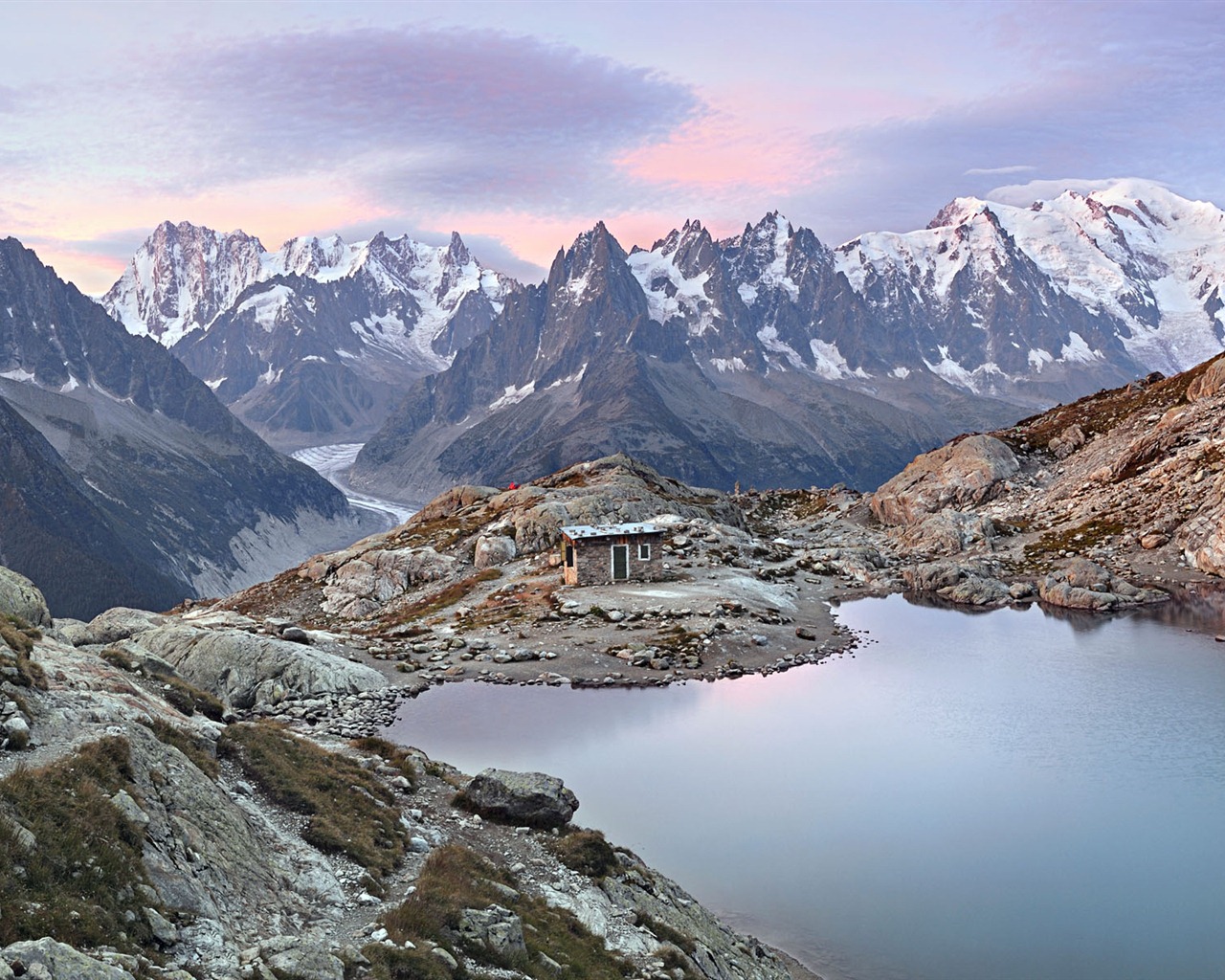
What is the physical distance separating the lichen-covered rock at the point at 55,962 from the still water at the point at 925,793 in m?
26.7

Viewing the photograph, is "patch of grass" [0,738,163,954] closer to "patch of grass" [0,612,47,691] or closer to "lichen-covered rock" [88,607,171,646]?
"patch of grass" [0,612,47,691]

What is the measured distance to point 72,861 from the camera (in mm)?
21719

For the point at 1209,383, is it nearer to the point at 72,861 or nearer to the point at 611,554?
the point at 611,554

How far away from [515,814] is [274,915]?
1459cm

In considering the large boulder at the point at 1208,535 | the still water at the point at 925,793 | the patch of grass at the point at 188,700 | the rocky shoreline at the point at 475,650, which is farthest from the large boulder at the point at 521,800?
the large boulder at the point at 1208,535

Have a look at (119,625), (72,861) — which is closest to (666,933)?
(72,861)

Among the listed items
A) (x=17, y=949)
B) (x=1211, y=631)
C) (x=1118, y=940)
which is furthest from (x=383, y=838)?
(x=1211, y=631)

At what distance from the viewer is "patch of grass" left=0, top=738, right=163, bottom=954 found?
64.6 ft

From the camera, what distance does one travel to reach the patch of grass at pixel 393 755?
4162cm

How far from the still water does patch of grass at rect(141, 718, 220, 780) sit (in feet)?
70.1

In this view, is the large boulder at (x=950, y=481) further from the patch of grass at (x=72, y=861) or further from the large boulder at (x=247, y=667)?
the patch of grass at (x=72, y=861)

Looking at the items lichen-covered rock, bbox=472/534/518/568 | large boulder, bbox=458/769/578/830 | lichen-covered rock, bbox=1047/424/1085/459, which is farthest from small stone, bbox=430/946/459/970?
lichen-covered rock, bbox=1047/424/1085/459

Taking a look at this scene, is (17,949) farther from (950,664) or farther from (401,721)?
(950,664)

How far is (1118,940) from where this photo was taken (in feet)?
126
